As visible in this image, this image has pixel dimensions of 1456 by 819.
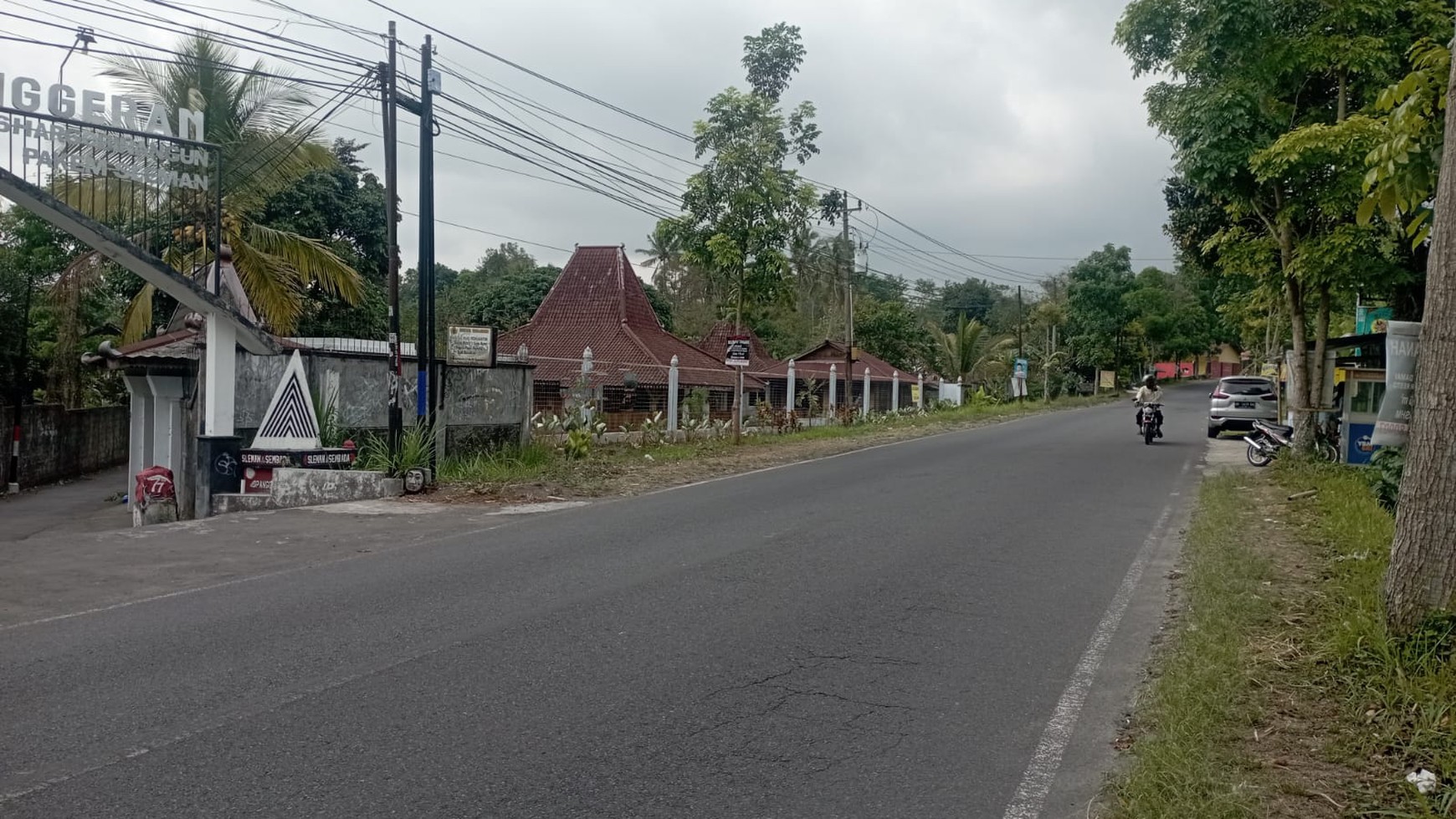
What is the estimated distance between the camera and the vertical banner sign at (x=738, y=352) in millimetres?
21766

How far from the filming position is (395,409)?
1402 centimetres

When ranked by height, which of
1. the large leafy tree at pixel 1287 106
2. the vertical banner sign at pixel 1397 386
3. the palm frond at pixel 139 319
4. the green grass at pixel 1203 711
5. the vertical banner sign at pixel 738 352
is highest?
the large leafy tree at pixel 1287 106

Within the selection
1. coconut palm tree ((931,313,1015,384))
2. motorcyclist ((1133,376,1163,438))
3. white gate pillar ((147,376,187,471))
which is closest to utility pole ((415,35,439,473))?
white gate pillar ((147,376,187,471))

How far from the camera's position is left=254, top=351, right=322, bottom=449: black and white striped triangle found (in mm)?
13445

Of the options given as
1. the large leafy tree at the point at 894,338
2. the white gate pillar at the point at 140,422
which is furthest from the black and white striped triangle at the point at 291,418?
the large leafy tree at the point at 894,338

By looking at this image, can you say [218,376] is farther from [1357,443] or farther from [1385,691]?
[1357,443]

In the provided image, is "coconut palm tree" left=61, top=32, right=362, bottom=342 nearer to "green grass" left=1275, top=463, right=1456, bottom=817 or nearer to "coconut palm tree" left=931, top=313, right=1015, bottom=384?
"green grass" left=1275, top=463, right=1456, bottom=817

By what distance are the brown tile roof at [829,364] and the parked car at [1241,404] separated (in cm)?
1456

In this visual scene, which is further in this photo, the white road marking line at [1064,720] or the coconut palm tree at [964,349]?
the coconut palm tree at [964,349]

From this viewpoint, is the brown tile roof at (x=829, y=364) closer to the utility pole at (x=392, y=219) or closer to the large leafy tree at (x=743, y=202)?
the large leafy tree at (x=743, y=202)

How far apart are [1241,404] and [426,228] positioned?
19.9 metres

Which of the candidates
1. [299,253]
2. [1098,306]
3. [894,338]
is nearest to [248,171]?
[299,253]

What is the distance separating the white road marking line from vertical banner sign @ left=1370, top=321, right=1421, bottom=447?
3.45m

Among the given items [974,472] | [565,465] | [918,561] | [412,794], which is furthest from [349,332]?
[412,794]
